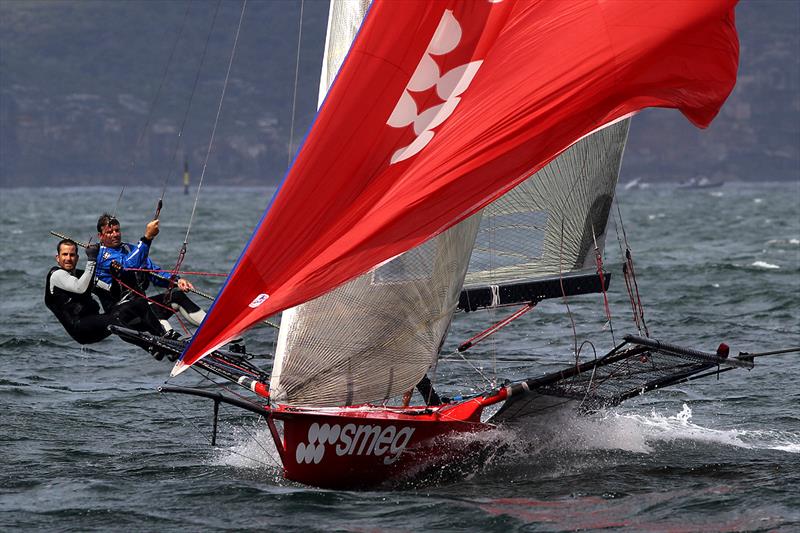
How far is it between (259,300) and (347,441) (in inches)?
58.5

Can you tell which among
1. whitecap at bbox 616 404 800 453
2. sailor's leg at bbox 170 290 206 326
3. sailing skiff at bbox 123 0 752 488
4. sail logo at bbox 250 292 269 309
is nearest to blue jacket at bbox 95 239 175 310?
sailor's leg at bbox 170 290 206 326

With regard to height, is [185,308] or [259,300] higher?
[259,300]

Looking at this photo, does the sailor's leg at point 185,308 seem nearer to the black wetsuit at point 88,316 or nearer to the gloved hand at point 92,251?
the black wetsuit at point 88,316

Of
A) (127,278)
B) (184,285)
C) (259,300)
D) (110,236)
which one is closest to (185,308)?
(184,285)

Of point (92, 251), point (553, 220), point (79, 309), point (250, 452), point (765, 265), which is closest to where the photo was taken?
point (92, 251)

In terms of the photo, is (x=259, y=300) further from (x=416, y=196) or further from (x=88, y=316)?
(x=88, y=316)

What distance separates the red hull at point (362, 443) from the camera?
9.81 meters

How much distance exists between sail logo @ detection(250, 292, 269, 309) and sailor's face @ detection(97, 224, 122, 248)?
122 inches

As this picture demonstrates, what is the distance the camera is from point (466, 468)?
413 inches

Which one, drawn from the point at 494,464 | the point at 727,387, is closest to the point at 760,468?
the point at 494,464

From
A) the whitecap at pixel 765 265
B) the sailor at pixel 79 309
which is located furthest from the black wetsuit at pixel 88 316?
the whitecap at pixel 765 265

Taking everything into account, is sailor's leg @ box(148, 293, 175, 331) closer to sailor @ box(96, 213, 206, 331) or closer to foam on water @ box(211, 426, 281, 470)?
sailor @ box(96, 213, 206, 331)

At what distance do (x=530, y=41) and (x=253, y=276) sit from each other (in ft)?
8.30

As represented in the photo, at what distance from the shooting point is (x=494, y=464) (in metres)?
10.7
